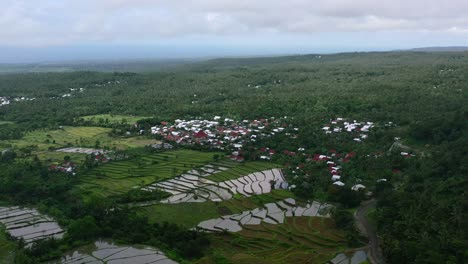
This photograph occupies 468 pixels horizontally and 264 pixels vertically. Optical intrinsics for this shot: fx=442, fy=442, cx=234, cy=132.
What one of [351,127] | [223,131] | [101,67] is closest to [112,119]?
[223,131]

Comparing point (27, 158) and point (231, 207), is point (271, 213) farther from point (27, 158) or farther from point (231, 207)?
point (27, 158)

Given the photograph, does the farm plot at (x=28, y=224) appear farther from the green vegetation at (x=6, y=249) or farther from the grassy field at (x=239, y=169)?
the grassy field at (x=239, y=169)

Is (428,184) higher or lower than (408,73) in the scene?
lower

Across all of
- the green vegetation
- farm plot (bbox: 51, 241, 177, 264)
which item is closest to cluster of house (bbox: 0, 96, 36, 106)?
the green vegetation

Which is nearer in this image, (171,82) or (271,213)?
(271,213)

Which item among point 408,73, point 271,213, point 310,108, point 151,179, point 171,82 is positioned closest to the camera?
point 271,213

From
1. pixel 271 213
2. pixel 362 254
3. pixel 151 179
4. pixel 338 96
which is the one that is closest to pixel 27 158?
pixel 151 179

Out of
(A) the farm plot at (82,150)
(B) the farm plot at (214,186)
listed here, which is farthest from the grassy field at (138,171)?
(A) the farm plot at (82,150)

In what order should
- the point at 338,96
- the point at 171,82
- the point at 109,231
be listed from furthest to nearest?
the point at 171,82 < the point at 338,96 < the point at 109,231
